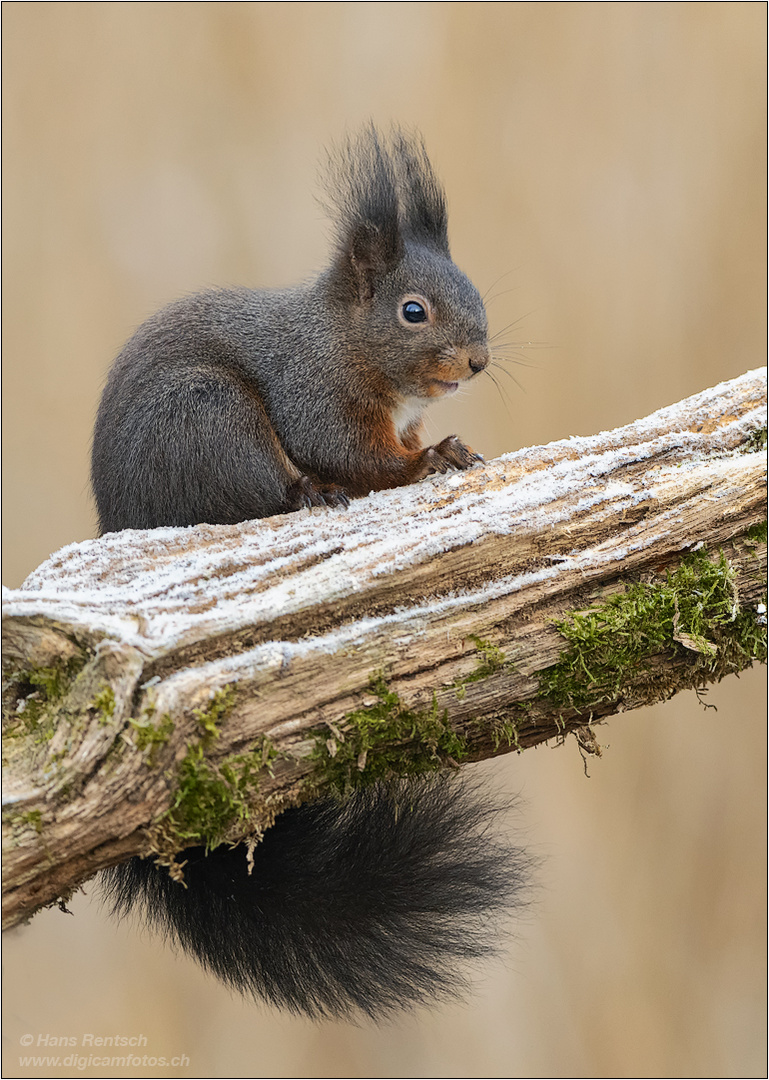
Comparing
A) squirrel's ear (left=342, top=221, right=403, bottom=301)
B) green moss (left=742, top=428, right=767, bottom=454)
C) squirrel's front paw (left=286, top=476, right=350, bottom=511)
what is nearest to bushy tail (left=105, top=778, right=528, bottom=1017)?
squirrel's front paw (left=286, top=476, right=350, bottom=511)

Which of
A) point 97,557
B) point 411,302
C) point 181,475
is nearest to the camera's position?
point 97,557

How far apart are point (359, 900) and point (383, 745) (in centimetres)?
35

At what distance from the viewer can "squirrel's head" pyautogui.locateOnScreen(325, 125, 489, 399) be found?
7.29 feet

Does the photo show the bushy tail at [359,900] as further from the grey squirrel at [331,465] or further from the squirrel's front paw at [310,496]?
the squirrel's front paw at [310,496]

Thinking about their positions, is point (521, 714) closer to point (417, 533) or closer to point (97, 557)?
point (417, 533)

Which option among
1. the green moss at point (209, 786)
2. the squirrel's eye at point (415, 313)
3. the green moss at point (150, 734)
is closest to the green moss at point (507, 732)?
the green moss at point (209, 786)

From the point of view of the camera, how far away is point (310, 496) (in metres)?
2.02

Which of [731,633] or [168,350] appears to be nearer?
[731,633]

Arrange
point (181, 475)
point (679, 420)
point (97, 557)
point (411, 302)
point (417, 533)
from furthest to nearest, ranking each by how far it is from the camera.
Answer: point (411, 302) → point (181, 475) → point (679, 420) → point (97, 557) → point (417, 533)

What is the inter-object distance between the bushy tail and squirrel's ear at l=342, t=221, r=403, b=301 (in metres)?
1.21

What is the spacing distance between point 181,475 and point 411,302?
0.68 m

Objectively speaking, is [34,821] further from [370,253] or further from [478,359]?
[370,253]

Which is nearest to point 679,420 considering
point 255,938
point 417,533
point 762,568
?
point 762,568

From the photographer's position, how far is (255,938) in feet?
5.55
